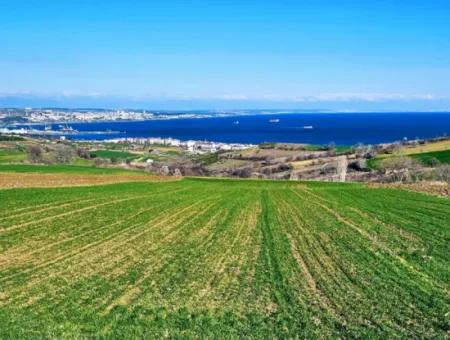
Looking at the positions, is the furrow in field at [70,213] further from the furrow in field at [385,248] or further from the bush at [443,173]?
the bush at [443,173]

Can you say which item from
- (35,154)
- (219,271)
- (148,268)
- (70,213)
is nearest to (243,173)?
(35,154)

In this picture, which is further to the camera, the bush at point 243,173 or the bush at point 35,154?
the bush at point 35,154

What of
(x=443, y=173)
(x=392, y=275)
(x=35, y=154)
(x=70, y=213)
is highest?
(x=392, y=275)

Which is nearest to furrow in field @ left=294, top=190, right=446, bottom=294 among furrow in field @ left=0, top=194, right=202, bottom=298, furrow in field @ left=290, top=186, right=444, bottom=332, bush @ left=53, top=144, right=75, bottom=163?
furrow in field @ left=290, top=186, right=444, bottom=332

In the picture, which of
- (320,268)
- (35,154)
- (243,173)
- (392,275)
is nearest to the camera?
(392,275)

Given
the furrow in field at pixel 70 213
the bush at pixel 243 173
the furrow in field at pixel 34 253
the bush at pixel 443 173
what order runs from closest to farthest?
the furrow in field at pixel 34 253, the furrow in field at pixel 70 213, the bush at pixel 443 173, the bush at pixel 243 173

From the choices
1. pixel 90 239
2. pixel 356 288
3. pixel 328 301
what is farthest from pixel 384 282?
pixel 90 239

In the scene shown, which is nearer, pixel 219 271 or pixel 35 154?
pixel 219 271

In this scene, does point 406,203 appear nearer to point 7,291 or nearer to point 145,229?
point 145,229

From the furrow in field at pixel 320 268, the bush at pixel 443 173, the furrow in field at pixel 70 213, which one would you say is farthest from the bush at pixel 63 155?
the furrow in field at pixel 320 268

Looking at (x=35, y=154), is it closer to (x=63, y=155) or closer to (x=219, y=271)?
(x=63, y=155)

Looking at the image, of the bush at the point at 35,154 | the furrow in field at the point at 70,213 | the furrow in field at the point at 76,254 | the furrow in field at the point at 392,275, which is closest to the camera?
the furrow in field at the point at 392,275
